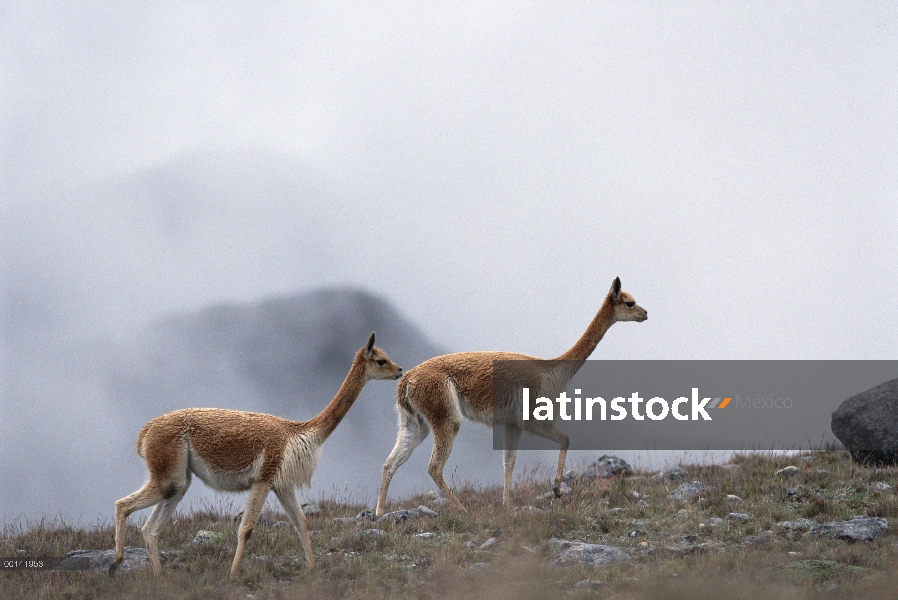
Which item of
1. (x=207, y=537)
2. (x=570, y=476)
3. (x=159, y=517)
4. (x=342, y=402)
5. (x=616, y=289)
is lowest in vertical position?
(x=207, y=537)

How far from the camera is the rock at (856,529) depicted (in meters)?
14.4

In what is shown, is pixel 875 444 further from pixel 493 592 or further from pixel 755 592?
pixel 493 592

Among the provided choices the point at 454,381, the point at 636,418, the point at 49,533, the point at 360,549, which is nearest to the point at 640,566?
the point at 360,549

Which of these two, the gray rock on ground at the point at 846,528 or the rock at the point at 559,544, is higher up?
the gray rock on ground at the point at 846,528

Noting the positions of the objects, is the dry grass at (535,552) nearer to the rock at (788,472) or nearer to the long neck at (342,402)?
the rock at (788,472)

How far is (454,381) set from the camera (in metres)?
17.1

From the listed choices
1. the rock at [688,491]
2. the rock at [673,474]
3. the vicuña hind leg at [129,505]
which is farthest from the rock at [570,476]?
the vicuña hind leg at [129,505]

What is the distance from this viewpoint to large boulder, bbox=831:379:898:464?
1959cm

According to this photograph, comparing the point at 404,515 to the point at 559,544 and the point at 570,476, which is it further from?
the point at 570,476

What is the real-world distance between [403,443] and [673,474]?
5.96m

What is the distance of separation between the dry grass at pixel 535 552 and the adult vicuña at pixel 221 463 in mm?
640

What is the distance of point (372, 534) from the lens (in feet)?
50.1

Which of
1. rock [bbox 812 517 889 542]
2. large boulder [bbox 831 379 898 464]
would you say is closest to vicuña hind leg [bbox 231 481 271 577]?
rock [bbox 812 517 889 542]

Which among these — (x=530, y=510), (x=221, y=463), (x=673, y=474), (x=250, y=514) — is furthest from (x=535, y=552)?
(x=673, y=474)
